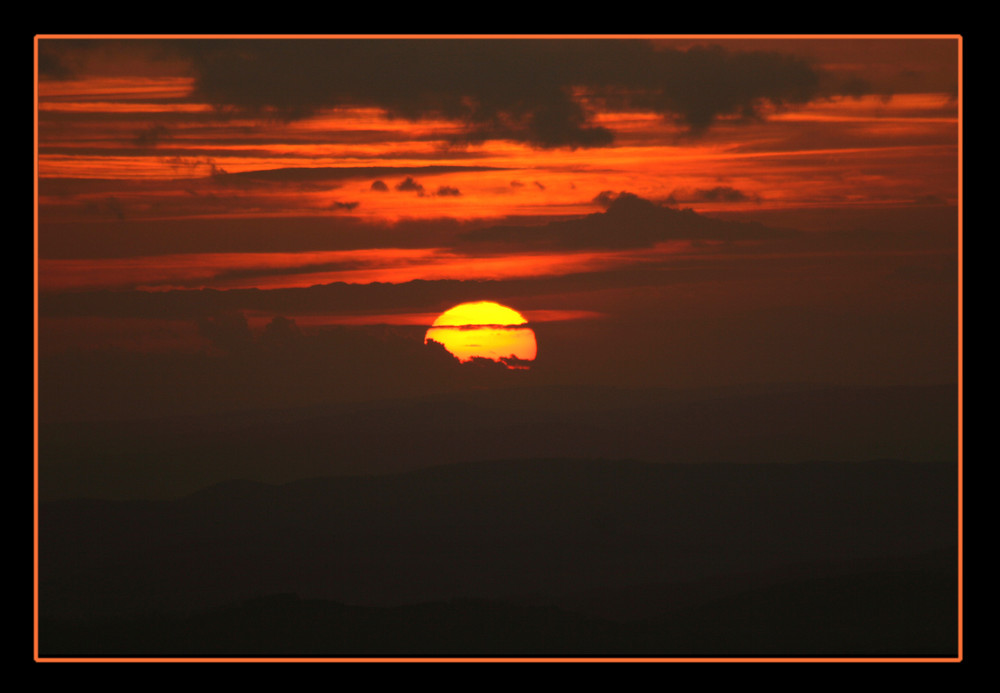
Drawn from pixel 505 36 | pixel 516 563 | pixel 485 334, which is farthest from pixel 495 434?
pixel 505 36

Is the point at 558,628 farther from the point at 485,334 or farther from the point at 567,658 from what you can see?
the point at 485,334

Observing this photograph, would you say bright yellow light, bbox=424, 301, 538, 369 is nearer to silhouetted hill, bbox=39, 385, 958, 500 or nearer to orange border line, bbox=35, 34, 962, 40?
silhouetted hill, bbox=39, 385, 958, 500

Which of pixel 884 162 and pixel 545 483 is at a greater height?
pixel 884 162

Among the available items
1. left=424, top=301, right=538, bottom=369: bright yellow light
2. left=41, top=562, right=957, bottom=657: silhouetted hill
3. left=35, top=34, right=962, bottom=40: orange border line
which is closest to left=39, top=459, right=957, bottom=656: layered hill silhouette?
left=41, top=562, right=957, bottom=657: silhouetted hill

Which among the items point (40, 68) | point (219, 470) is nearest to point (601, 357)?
point (219, 470)

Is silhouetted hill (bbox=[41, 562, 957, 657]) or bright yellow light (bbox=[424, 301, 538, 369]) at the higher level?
bright yellow light (bbox=[424, 301, 538, 369])

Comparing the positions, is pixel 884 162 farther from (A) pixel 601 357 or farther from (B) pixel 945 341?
(A) pixel 601 357
